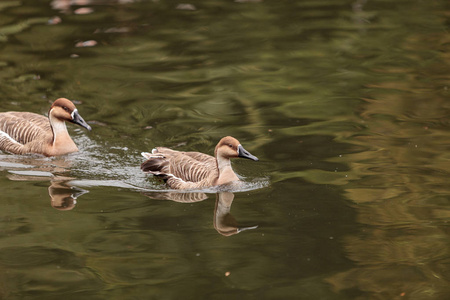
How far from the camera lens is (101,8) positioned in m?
23.6

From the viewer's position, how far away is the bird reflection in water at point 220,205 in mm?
10383

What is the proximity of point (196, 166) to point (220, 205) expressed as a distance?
1.30m

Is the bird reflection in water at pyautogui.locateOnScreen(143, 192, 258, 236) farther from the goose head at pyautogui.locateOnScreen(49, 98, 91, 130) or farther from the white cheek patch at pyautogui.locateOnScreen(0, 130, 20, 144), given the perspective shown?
the white cheek patch at pyautogui.locateOnScreen(0, 130, 20, 144)

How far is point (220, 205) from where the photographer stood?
11367 millimetres

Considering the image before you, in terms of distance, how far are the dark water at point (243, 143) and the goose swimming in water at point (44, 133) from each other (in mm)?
263

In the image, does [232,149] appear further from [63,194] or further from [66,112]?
[66,112]

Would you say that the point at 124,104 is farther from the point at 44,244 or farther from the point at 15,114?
the point at 44,244

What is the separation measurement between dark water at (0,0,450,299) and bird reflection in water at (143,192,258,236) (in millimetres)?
40

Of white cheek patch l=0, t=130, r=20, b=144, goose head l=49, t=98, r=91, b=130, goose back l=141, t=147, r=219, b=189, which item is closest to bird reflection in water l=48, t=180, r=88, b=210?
goose back l=141, t=147, r=219, b=189

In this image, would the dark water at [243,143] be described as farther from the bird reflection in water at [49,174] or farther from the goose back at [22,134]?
the goose back at [22,134]

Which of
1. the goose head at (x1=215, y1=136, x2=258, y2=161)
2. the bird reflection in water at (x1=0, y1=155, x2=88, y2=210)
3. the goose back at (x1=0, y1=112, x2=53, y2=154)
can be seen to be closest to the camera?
the bird reflection in water at (x1=0, y1=155, x2=88, y2=210)

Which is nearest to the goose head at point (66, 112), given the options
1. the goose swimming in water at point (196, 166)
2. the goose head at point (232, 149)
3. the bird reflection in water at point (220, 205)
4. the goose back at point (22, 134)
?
the goose back at point (22, 134)

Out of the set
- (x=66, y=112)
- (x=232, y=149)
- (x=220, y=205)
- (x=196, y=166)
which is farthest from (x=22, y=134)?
(x=220, y=205)

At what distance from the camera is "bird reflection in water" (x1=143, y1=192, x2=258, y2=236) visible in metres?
10.4
